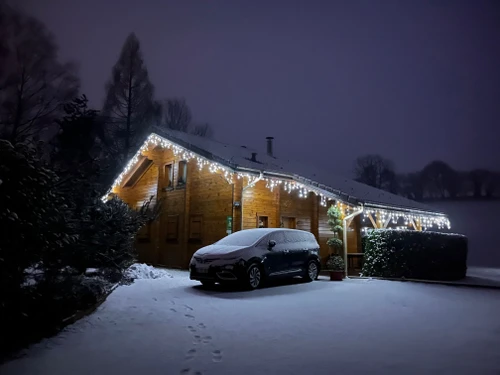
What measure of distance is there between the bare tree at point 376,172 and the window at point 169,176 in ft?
125

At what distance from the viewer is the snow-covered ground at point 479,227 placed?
2847cm

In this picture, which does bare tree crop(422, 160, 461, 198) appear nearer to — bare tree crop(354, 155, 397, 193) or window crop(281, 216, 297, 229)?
bare tree crop(354, 155, 397, 193)

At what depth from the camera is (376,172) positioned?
53.4 m

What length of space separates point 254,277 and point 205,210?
650cm

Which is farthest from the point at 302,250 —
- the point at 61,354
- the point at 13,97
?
the point at 13,97

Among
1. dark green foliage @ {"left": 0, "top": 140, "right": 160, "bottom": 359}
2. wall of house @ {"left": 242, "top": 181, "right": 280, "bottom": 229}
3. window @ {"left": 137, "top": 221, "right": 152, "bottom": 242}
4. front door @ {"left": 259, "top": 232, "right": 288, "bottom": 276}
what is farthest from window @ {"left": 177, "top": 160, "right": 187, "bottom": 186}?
dark green foliage @ {"left": 0, "top": 140, "right": 160, "bottom": 359}

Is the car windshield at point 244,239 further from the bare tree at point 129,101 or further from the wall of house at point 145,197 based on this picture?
the bare tree at point 129,101

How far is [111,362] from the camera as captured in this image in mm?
4637

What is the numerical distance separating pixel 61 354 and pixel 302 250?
8508 millimetres

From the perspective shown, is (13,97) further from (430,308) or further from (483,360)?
(483,360)

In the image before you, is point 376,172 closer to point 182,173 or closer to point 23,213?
point 182,173

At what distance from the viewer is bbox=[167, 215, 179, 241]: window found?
58.1 feet

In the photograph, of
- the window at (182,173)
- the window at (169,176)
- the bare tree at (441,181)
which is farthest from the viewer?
the bare tree at (441,181)

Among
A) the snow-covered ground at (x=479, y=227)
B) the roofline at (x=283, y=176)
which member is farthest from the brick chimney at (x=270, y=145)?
the snow-covered ground at (x=479, y=227)
